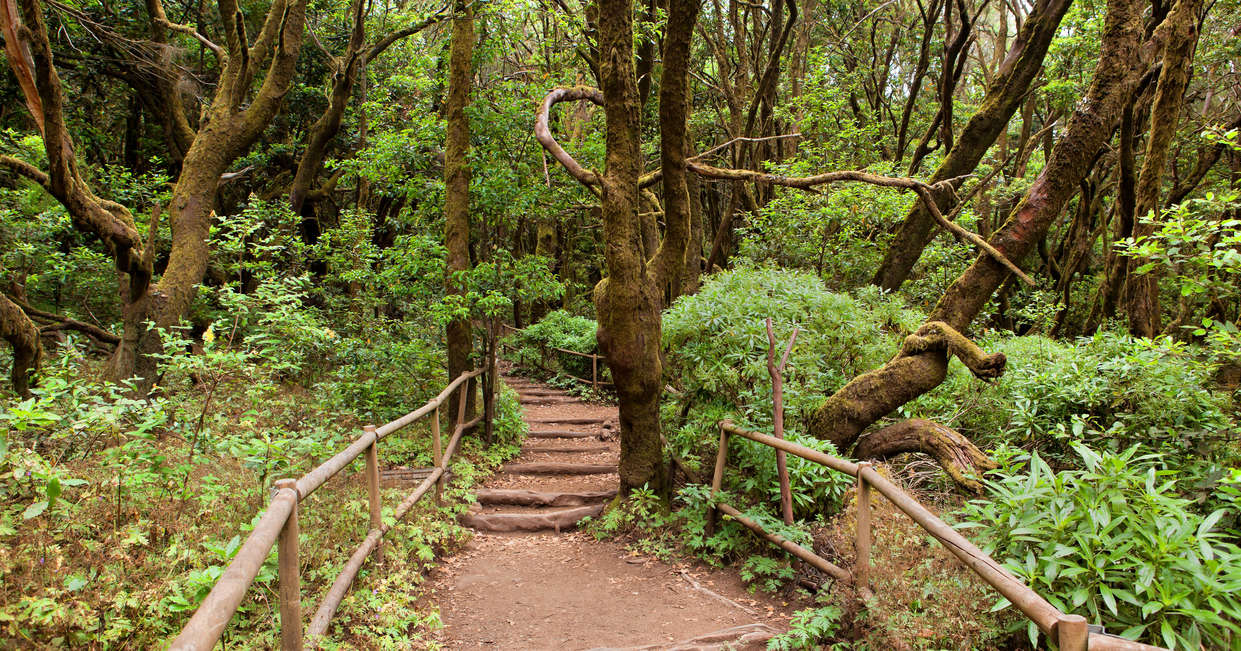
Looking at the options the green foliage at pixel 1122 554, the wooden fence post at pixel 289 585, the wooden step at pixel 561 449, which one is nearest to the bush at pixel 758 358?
the green foliage at pixel 1122 554

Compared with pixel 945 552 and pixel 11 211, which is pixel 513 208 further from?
pixel 11 211

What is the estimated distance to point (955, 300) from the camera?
5719 millimetres

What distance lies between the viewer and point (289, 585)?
269 cm

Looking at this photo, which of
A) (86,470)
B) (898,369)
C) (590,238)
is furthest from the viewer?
(590,238)

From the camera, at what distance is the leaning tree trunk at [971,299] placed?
5.06m

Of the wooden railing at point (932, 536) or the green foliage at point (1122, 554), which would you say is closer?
the wooden railing at point (932, 536)

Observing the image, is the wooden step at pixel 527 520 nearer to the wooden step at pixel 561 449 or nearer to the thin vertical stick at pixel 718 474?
the thin vertical stick at pixel 718 474

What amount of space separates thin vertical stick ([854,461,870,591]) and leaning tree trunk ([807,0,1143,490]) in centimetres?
150

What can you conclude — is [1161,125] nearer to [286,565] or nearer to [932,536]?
[932,536]

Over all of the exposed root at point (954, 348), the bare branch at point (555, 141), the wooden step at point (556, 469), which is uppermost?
the bare branch at point (555, 141)

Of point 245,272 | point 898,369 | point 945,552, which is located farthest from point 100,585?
point 245,272

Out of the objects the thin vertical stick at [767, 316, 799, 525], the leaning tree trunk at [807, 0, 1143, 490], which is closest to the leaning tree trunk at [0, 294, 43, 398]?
the thin vertical stick at [767, 316, 799, 525]

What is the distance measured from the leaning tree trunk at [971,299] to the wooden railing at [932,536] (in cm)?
124

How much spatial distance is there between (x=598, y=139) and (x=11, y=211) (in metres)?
8.55
